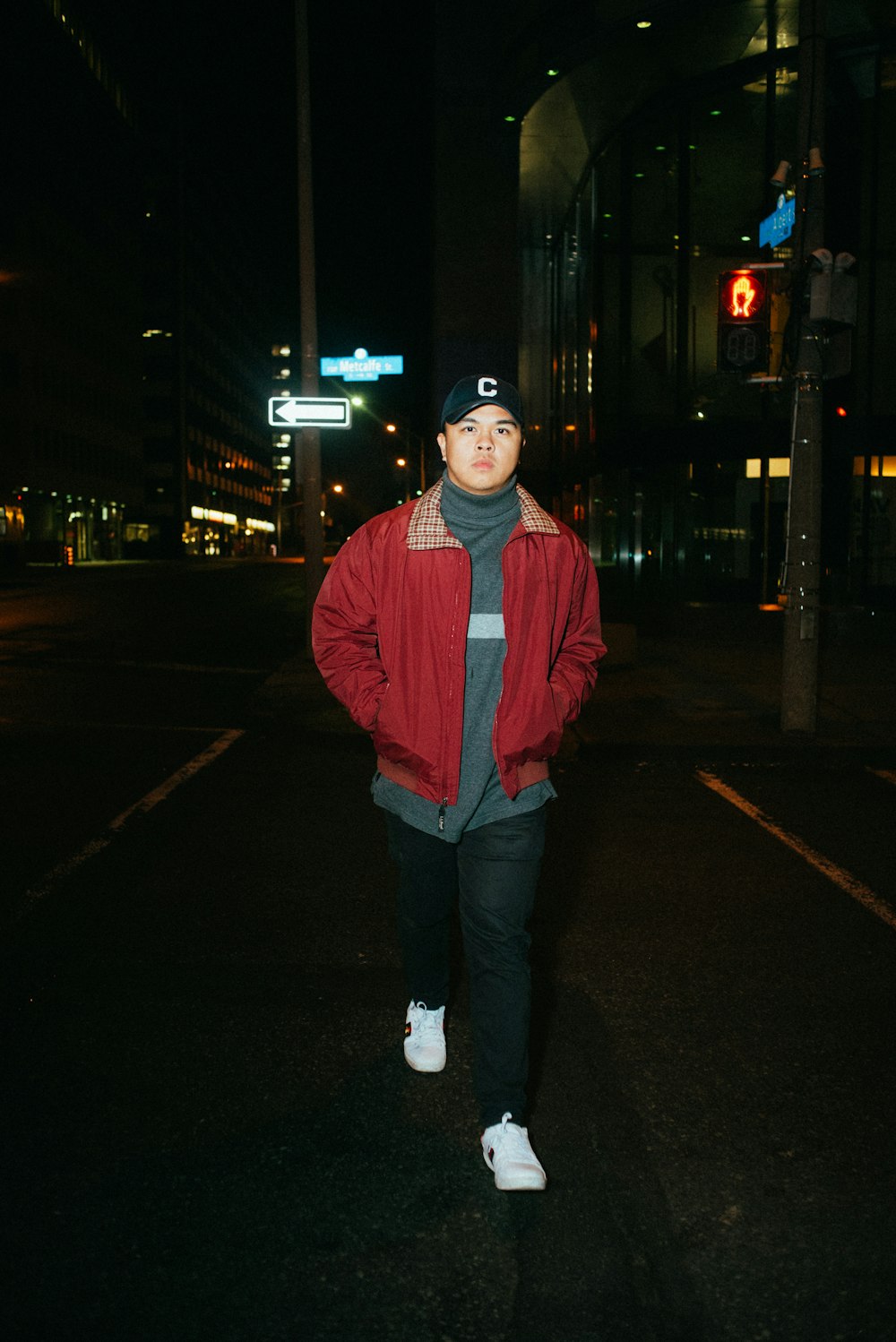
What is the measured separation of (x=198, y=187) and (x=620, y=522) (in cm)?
10278

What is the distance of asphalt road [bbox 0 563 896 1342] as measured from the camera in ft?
8.77

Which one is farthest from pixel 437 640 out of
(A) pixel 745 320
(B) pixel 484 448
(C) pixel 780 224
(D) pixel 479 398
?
(C) pixel 780 224

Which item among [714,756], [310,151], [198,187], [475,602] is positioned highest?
[198,187]

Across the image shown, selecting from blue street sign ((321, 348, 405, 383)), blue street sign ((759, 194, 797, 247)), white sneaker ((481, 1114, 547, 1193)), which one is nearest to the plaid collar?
white sneaker ((481, 1114, 547, 1193))

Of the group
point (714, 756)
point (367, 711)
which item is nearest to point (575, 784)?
point (714, 756)

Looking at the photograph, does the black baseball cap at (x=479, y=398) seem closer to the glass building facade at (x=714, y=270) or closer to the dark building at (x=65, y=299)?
the glass building facade at (x=714, y=270)

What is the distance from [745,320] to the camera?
10.2 metres

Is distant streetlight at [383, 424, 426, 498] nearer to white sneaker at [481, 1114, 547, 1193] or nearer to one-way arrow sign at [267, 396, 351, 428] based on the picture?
one-way arrow sign at [267, 396, 351, 428]

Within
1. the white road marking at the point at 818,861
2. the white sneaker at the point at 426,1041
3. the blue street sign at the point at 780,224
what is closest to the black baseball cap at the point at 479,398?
the white sneaker at the point at 426,1041

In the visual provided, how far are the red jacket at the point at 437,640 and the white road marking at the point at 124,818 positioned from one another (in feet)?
9.70

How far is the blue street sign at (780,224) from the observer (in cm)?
1035

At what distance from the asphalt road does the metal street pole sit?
2.91m

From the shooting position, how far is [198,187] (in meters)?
114

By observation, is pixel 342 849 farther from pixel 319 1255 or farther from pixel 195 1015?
pixel 319 1255
